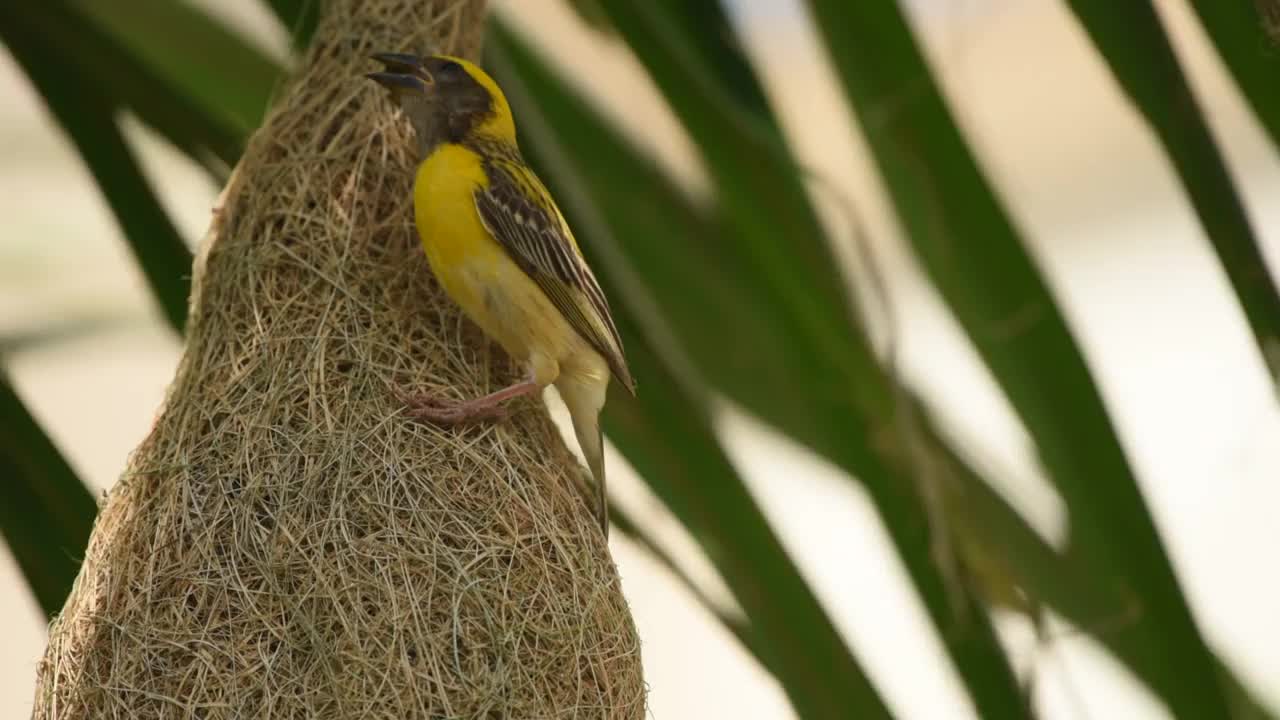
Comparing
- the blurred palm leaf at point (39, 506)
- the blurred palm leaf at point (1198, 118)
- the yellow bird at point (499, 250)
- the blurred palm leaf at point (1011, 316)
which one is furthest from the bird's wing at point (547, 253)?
the blurred palm leaf at point (1198, 118)

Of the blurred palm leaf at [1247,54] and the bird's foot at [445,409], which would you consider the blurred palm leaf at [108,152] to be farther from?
the blurred palm leaf at [1247,54]

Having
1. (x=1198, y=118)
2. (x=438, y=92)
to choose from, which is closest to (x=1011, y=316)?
(x=1198, y=118)

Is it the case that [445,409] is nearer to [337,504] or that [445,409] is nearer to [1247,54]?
[337,504]

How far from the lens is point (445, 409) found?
183cm

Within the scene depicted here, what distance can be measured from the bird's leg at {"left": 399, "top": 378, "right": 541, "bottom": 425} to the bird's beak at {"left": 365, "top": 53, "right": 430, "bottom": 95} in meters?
0.45

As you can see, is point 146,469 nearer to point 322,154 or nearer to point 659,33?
point 322,154

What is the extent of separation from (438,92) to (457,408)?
48cm

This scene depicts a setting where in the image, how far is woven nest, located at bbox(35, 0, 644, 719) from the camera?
164 cm

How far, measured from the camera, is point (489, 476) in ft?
5.95

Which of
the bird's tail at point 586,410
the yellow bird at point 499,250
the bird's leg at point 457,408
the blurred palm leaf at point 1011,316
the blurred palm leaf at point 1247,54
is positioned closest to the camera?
the blurred palm leaf at point 1247,54

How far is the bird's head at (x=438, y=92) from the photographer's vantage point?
1986 millimetres

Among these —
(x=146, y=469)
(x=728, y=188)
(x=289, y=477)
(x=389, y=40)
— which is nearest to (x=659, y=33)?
(x=728, y=188)

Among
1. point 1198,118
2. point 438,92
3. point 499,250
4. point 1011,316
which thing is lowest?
point 1011,316

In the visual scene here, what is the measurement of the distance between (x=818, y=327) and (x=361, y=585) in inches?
30.3
